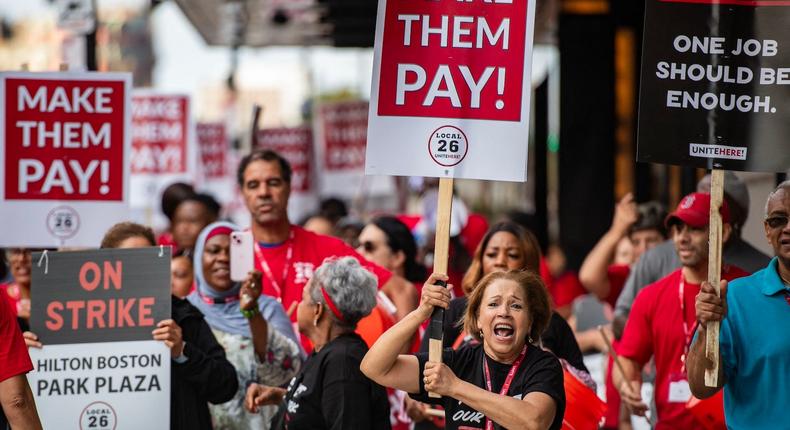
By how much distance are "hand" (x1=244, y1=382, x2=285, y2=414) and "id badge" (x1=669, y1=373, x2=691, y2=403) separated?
2096mm

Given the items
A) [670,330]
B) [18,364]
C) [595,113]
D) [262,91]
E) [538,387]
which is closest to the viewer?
[538,387]

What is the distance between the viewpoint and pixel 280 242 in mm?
8859

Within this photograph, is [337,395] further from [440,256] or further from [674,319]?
[674,319]

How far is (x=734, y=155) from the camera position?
615 centimetres

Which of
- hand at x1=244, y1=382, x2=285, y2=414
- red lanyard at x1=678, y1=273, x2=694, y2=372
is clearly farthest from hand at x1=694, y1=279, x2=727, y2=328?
hand at x1=244, y1=382, x2=285, y2=414

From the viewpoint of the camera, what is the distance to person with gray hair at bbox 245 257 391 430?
6.45 metres

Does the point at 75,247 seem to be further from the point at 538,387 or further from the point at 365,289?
the point at 538,387

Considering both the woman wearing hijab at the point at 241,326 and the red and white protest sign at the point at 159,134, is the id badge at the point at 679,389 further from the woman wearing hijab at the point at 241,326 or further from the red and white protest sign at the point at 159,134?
the red and white protest sign at the point at 159,134

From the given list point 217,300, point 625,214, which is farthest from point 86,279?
point 625,214

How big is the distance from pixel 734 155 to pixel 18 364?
10.5 ft

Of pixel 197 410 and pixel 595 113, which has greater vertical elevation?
pixel 595 113

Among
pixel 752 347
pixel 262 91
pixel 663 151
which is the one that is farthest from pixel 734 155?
pixel 262 91

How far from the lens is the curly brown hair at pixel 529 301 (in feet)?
19.6

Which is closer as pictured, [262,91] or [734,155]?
[734,155]
